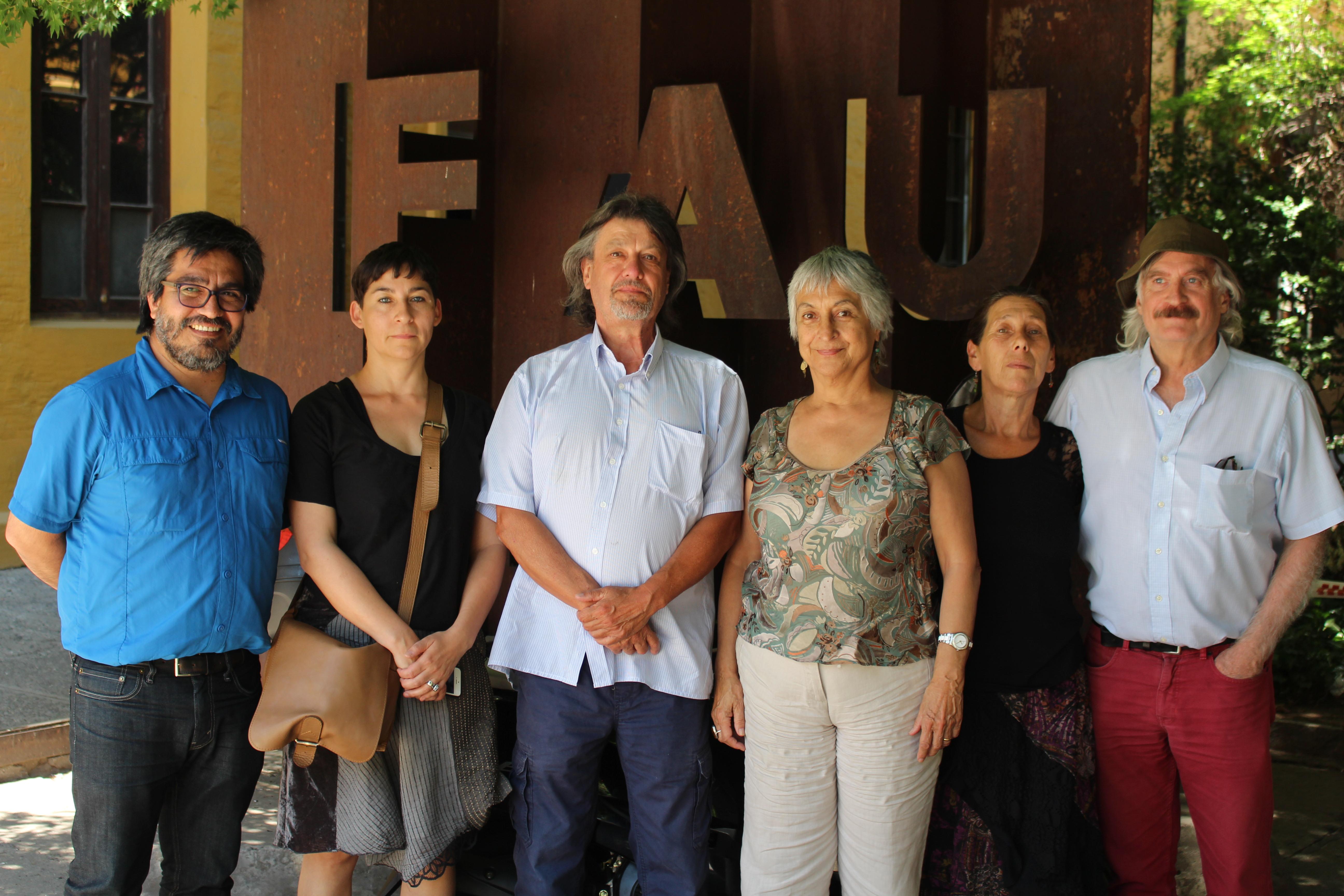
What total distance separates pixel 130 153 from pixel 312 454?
714 centimetres

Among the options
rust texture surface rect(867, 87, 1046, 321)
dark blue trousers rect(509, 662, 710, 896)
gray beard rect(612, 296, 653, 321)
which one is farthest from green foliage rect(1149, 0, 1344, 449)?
dark blue trousers rect(509, 662, 710, 896)

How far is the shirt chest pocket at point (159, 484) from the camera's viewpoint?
2.70m

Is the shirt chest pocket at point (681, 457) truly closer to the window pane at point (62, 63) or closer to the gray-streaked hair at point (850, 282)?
the gray-streaked hair at point (850, 282)

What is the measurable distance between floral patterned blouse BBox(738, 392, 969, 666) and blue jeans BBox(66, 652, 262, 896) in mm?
1354

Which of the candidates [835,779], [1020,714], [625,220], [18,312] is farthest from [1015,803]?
[18,312]

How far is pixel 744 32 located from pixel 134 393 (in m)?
2.81

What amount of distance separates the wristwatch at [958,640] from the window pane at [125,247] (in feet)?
25.8

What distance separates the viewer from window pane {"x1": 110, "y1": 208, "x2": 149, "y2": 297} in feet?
Result: 28.8

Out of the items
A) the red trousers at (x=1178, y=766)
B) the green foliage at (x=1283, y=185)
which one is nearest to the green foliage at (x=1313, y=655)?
the green foliage at (x=1283, y=185)

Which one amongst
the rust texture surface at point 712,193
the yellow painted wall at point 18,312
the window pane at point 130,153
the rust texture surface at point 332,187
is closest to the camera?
the rust texture surface at point 712,193

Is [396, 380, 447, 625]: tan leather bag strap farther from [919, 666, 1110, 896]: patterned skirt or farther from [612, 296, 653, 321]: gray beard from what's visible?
[919, 666, 1110, 896]: patterned skirt

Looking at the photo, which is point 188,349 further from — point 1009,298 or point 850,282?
point 1009,298

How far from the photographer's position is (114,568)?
2.69 m

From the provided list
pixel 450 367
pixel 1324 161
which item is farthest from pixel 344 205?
pixel 1324 161
